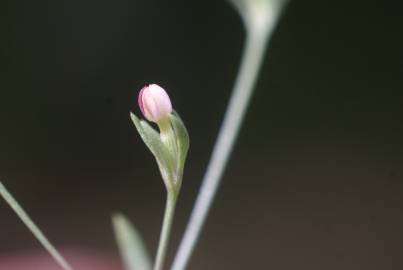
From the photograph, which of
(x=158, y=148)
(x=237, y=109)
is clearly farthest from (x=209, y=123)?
(x=158, y=148)

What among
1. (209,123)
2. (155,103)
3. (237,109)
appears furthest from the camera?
(209,123)

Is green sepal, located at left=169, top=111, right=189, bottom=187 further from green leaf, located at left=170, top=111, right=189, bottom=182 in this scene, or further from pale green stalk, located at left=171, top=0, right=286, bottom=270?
pale green stalk, located at left=171, top=0, right=286, bottom=270

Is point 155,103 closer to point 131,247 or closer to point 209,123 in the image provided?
point 131,247

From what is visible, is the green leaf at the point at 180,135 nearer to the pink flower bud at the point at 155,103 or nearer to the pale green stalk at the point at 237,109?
the pink flower bud at the point at 155,103

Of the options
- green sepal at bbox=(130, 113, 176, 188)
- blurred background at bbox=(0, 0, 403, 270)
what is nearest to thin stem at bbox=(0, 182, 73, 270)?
green sepal at bbox=(130, 113, 176, 188)

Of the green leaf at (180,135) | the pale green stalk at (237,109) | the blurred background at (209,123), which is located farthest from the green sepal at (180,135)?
the blurred background at (209,123)

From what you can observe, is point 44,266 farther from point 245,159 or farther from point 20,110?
point 245,159
